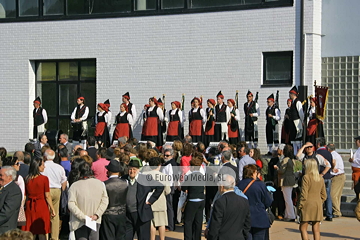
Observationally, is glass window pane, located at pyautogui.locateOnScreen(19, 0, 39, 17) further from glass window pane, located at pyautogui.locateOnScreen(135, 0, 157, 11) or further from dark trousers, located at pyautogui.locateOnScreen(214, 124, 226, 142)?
dark trousers, located at pyautogui.locateOnScreen(214, 124, 226, 142)

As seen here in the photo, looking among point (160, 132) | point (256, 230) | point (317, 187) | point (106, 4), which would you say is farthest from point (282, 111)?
point (256, 230)

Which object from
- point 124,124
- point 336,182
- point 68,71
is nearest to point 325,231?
point 336,182

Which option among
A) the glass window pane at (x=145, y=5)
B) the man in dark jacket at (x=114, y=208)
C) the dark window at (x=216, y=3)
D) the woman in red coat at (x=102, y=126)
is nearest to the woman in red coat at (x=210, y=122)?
the woman in red coat at (x=102, y=126)

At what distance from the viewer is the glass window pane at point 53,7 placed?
20906 millimetres

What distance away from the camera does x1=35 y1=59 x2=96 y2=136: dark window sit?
2091 centimetres

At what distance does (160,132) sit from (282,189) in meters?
6.00

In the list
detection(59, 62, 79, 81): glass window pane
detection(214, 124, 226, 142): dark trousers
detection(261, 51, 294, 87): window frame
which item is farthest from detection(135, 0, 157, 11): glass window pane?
detection(214, 124, 226, 142): dark trousers

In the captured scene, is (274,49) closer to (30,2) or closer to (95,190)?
(30,2)

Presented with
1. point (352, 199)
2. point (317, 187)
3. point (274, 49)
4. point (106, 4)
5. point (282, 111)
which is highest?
point (106, 4)

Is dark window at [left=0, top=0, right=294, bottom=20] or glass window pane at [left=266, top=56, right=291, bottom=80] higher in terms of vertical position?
dark window at [left=0, top=0, right=294, bottom=20]

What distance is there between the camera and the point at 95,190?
819 cm

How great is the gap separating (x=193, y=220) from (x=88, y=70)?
12.0m

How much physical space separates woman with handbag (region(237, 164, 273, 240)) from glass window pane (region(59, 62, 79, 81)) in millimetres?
13695

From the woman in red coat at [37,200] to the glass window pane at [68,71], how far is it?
12.1m
